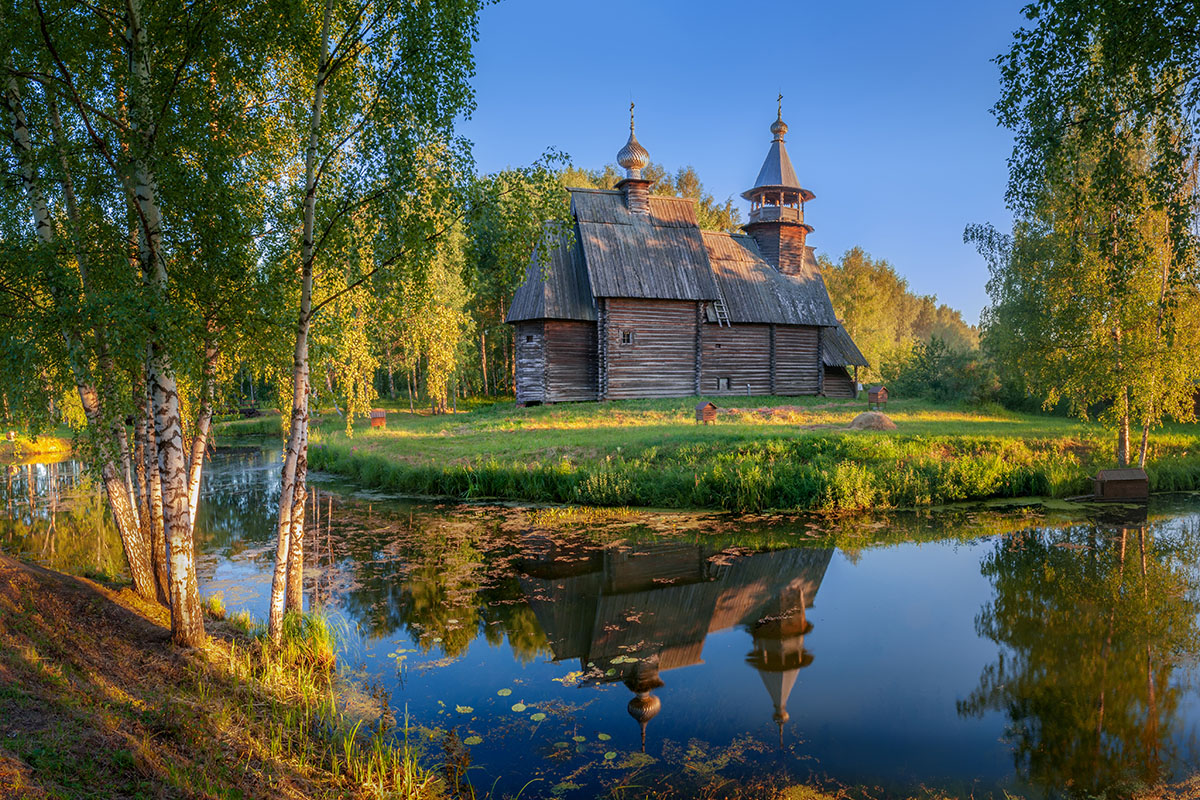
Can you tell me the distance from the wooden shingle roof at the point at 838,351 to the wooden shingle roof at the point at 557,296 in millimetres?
12258

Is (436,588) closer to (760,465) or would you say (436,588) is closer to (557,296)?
(760,465)

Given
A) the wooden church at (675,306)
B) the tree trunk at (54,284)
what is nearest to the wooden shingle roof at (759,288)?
the wooden church at (675,306)

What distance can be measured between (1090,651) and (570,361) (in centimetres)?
2122

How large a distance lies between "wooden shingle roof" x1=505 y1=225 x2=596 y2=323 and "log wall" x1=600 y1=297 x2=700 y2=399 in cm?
117

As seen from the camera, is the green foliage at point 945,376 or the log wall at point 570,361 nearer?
the log wall at point 570,361

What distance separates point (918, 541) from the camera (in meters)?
12.3

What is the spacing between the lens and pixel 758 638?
27.2ft

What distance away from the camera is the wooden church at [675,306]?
88.1ft

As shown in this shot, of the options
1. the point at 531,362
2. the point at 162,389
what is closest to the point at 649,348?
the point at 531,362

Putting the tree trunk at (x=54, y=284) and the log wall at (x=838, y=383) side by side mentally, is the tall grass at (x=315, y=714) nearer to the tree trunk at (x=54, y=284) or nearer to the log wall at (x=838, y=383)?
the tree trunk at (x=54, y=284)

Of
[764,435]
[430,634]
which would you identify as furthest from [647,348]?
[430,634]

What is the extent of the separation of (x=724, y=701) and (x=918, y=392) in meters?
31.1

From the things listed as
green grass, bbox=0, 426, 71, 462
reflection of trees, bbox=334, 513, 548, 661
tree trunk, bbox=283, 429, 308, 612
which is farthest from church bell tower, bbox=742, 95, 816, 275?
green grass, bbox=0, 426, 71, 462

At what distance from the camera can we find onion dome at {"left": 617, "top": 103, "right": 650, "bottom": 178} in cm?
2895
